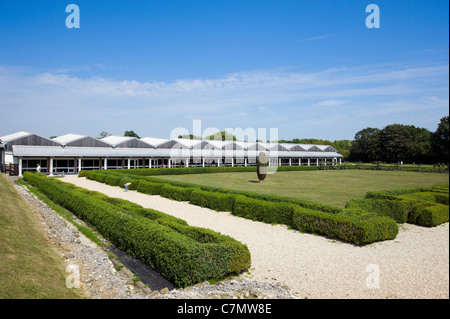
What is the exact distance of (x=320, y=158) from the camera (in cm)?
5594

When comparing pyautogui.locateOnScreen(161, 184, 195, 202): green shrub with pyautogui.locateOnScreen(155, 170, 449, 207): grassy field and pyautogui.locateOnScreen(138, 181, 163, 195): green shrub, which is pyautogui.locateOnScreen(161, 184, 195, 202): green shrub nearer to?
pyautogui.locateOnScreen(138, 181, 163, 195): green shrub

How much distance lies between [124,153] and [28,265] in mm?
29554

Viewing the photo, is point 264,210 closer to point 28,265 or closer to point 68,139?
point 28,265

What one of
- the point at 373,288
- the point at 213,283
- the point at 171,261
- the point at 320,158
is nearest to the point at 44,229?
the point at 171,261

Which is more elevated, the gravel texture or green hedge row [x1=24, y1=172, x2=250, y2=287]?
green hedge row [x1=24, y1=172, x2=250, y2=287]

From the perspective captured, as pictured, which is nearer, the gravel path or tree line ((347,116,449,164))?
the gravel path

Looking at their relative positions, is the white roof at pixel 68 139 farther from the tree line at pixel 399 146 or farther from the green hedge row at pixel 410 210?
the tree line at pixel 399 146

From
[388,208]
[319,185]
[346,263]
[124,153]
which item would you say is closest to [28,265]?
[346,263]

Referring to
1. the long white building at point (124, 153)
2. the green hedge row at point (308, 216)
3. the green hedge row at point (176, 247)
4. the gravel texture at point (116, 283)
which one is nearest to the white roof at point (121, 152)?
the long white building at point (124, 153)

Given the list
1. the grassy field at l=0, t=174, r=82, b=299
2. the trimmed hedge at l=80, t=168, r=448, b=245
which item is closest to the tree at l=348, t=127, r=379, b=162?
the trimmed hedge at l=80, t=168, r=448, b=245

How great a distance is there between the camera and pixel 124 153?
114 feet

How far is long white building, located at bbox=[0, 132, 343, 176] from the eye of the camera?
2882cm

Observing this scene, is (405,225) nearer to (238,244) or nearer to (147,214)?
(238,244)

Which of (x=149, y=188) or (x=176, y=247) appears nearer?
(x=176, y=247)
